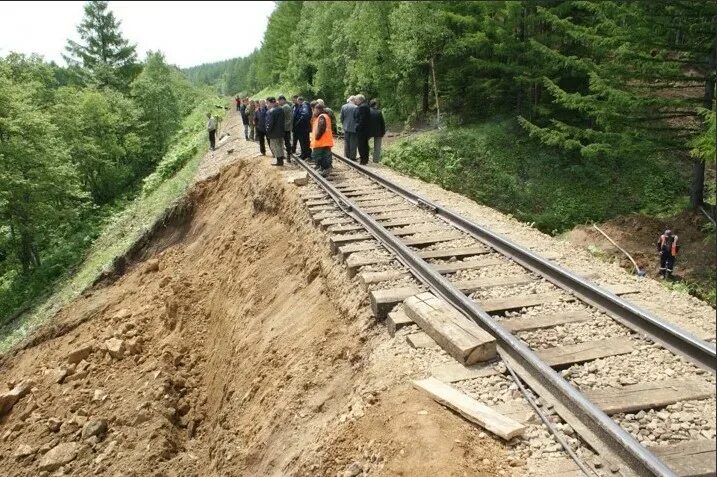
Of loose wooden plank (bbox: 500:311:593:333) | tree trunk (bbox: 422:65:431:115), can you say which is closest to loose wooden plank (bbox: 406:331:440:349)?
loose wooden plank (bbox: 500:311:593:333)

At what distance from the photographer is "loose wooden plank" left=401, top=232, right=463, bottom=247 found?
25.8 ft

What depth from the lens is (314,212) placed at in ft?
32.3

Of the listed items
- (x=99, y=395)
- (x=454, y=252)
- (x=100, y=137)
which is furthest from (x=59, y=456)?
(x=100, y=137)

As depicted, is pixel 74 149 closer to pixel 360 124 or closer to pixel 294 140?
pixel 294 140

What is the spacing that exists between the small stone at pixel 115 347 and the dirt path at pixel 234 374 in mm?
33

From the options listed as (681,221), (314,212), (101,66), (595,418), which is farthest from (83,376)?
(101,66)

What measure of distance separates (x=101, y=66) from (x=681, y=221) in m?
46.7

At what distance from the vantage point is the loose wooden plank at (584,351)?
4.62 meters

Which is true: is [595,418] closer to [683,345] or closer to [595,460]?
[595,460]

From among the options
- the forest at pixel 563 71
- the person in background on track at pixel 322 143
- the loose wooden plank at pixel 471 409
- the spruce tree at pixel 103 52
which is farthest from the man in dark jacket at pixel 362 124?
the spruce tree at pixel 103 52

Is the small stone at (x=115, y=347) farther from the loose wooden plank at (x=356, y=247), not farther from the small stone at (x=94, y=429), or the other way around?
the loose wooden plank at (x=356, y=247)

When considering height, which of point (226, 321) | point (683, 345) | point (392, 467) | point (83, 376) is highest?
point (683, 345)

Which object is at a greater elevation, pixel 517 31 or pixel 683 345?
pixel 517 31

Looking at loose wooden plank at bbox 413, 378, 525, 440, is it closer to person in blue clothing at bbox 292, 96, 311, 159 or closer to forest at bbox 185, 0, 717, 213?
forest at bbox 185, 0, 717, 213
